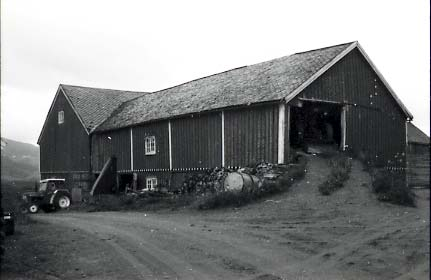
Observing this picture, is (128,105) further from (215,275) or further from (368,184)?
(215,275)

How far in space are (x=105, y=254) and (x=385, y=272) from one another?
17.7 feet

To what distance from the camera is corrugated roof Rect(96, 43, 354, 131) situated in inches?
805

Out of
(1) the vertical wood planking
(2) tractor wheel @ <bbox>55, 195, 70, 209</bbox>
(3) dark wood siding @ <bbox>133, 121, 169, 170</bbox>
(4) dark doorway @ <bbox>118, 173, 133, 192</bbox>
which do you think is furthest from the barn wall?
(4) dark doorway @ <bbox>118, 173, 133, 192</bbox>

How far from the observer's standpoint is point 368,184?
17.3 meters

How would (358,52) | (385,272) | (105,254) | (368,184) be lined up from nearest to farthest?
1. (385,272)
2. (105,254)
3. (368,184)
4. (358,52)

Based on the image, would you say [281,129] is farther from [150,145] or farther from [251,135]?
[150,145]

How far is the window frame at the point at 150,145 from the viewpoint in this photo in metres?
26.4

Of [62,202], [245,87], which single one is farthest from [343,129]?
[62,202]

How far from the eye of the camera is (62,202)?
2270 cm

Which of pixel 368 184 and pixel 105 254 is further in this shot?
pixel 368 184

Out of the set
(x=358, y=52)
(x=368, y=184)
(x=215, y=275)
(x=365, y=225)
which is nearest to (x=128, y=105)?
(x=358, y=52)

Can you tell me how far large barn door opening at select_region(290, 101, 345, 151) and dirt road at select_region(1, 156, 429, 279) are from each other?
552 centimetres

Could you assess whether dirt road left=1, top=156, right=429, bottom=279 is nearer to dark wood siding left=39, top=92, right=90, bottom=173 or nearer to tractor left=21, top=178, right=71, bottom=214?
tractor left=21, top=178, right=71, bottom=214

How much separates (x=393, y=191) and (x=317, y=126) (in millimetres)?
7686
